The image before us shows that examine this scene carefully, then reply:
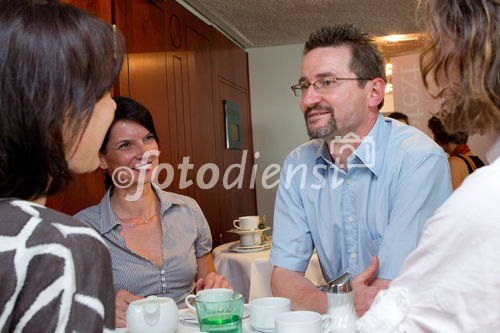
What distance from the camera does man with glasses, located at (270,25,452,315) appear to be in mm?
1480

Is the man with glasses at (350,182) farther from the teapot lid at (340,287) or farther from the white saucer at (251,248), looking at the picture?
the white saucer at (251,248)

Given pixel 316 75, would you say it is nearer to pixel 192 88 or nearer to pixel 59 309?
pixel 59 309

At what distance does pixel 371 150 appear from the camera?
1658mm

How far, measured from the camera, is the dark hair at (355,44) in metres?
1.83

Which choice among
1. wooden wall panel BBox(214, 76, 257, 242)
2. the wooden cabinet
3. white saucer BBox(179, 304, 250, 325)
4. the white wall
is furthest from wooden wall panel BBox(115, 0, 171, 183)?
the white wall

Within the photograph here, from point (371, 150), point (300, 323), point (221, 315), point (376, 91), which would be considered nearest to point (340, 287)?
point (300, 323)

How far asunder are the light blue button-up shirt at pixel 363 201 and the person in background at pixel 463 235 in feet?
2.32

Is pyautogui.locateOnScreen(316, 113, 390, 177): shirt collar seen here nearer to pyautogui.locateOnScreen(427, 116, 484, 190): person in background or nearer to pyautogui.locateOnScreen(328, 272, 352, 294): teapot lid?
pyautogui.locateOnScreen(328, 272, 352, 294): teapot lid

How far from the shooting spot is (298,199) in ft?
5.74

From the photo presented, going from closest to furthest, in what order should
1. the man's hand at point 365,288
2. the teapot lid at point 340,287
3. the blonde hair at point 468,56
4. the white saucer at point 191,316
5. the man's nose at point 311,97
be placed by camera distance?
the blonde hair at point 468,56
the teapot lid at point 340,287
the white saucer at point 191,316
the man's hand at point 365,288
the man's nose at point 311,97

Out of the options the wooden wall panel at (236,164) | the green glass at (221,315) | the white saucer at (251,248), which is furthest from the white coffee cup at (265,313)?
the wooden wall panel at (236,164)

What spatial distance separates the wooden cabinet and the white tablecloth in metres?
0.66

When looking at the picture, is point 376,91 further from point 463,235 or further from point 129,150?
Result: point 463,235

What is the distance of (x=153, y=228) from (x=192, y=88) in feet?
6.40
